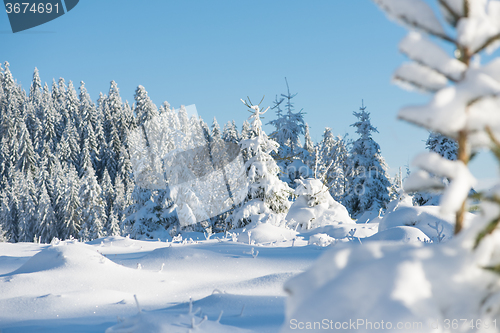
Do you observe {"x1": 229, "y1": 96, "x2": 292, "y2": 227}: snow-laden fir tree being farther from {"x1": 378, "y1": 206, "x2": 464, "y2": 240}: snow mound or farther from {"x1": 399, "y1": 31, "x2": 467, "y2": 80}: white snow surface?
{"x1": 399, "y1": 31, "x2": 467, "y2": 80}: white snow surface

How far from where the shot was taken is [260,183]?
14.1 meters

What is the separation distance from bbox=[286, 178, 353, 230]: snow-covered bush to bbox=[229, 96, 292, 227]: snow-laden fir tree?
4.61 ft

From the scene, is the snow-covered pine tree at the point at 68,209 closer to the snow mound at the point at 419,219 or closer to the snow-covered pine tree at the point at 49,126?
the snow-covered pine tree at the point at 49,126

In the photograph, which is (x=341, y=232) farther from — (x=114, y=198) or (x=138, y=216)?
(x=114, y=198)

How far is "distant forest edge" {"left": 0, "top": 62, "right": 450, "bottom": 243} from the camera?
955 inches

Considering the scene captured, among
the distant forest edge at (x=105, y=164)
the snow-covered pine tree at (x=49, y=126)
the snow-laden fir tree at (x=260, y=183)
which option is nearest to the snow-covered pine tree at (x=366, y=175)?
the distant forest edge at (x=105, y=164)

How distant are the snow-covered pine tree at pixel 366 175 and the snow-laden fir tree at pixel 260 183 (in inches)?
461

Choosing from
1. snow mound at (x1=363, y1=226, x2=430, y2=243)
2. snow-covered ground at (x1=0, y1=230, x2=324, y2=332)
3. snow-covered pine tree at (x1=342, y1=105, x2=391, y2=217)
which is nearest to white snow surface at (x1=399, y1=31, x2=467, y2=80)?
snow-covered ground at (x1=0, y1=230, x2=324, y2=332)

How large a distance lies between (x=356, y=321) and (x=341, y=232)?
→ 723 centimetres

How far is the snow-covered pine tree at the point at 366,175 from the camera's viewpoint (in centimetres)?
2417

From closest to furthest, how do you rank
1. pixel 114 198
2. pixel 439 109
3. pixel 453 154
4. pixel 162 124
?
1. pixel 439 109
2. pixel 453 154
3. pixel 162 124
4. pixel 114 198

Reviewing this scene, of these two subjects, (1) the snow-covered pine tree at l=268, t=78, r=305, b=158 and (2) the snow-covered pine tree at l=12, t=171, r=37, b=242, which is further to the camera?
(2) the snow-covered pine tree at l=12, t=171, r=37, b=242

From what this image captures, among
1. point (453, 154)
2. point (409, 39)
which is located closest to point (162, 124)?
point (453, 154)

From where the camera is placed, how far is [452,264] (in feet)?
3.71
